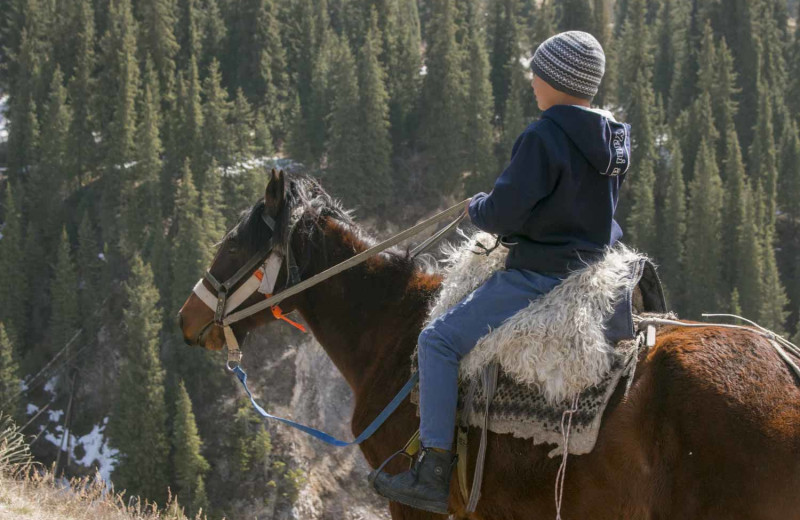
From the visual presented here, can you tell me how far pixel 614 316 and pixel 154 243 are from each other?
43.6 metres

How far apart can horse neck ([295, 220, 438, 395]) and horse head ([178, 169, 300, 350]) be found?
9.8 inches

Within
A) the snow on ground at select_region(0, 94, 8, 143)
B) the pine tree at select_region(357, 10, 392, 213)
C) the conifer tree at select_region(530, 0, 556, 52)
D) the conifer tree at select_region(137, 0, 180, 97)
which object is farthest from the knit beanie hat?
the snow on ground at select_region(0, 94, 8, 143)

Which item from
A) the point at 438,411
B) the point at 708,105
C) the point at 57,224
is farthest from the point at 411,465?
the point at 708,105

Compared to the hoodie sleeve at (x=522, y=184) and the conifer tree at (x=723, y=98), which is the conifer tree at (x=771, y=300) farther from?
the hoodie sleeve at (x=522, y=184)

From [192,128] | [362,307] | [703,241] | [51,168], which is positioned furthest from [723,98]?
[362,307]

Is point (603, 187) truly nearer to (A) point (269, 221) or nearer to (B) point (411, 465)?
(B) point (411, 465)

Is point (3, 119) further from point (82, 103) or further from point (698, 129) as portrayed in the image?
point (698, 129)

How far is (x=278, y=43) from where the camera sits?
199 feet

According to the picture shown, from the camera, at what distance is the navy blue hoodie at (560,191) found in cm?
414

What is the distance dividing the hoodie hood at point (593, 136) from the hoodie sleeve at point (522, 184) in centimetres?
18

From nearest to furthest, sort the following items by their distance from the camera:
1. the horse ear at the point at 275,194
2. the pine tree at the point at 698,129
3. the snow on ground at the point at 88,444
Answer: the horse ear at the point at 275,194
the snow on ground at the point at 88,444
the pine tree at the point at 698,129

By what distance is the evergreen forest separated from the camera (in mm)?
41688

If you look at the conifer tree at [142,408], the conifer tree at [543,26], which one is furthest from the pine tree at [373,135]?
the conifer tree at [142,408]

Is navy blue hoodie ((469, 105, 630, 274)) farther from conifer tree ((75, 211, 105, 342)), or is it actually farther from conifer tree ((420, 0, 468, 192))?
conifer tree ((420, 0, 468, 192))
